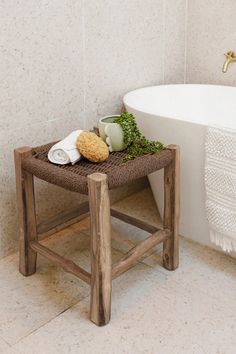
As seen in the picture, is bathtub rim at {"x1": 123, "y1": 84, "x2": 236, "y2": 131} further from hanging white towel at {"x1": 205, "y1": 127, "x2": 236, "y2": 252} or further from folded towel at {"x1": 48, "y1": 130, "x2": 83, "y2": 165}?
folded towel at {"x1": 48, "y1": 130, "x2": 83, "y2": 165}

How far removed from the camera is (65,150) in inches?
61.7

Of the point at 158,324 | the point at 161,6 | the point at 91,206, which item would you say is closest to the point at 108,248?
the point at 91,206

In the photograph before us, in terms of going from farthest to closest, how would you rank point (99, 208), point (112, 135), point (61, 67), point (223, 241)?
point (61, 67), point (223, 241), point (112, 135), point (99, 208)

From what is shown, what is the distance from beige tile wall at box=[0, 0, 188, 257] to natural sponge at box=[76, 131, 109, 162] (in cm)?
40

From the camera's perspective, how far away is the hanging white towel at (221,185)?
1629mm

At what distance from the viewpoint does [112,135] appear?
1673mm

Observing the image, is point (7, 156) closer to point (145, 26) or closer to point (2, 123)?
point (2, 123)

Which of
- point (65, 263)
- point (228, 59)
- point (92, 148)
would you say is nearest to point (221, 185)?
point (92, 148)

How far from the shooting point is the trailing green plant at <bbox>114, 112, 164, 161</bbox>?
166 cm

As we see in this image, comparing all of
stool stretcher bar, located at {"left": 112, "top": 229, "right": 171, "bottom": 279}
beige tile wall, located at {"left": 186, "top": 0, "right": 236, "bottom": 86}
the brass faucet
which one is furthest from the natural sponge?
beige tile wall, located at {"left": 186, "top": 0, "right": 236, "bottom": 86}

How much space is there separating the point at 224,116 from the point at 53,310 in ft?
4.57

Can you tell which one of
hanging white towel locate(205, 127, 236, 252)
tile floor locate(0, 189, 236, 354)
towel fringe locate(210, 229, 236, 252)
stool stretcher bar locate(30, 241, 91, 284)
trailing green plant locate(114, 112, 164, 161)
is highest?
trailing green plant locate(114, 112, 164, 161)

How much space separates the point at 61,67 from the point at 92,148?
0.57 metres

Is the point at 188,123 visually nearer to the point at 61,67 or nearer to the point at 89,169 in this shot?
the point at 89,169
